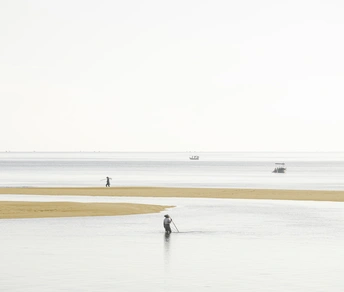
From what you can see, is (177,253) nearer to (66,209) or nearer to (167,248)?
(167,248)

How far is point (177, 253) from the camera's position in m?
42.4

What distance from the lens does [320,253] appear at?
139 feet

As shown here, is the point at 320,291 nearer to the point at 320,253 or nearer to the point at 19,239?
the point at 320,253

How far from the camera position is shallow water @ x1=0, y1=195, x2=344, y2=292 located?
1292 inches

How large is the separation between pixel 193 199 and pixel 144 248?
1920 inches

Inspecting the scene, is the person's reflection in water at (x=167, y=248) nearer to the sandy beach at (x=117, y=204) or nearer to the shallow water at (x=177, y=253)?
the shallow water at (x=177, y=253)

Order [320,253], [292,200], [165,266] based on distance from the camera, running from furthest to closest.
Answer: [292,200]
[320,253]
[165,266]

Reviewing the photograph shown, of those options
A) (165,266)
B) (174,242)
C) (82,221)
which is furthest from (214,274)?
(82,221)

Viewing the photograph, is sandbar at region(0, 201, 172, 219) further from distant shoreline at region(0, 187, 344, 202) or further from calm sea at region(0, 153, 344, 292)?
distant shoreline at region(0, 187, 344, 202)

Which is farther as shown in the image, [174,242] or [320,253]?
[174,242]

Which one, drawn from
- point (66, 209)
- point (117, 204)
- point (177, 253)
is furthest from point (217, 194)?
point (177, 253)

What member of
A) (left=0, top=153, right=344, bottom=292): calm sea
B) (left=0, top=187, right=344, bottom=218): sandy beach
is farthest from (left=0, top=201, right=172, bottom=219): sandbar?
(left=0, top=153, right=344, bottom=292): calm sea

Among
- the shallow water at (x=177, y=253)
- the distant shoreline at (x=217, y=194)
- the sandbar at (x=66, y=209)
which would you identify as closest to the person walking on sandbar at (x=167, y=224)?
the shallow water at (x=177, y=253)

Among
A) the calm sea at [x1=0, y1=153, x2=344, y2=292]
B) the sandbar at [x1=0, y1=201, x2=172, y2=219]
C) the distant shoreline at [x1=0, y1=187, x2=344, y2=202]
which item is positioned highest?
the distant shoreline at [x1=0, y1=187, x2=344, y2=202]
